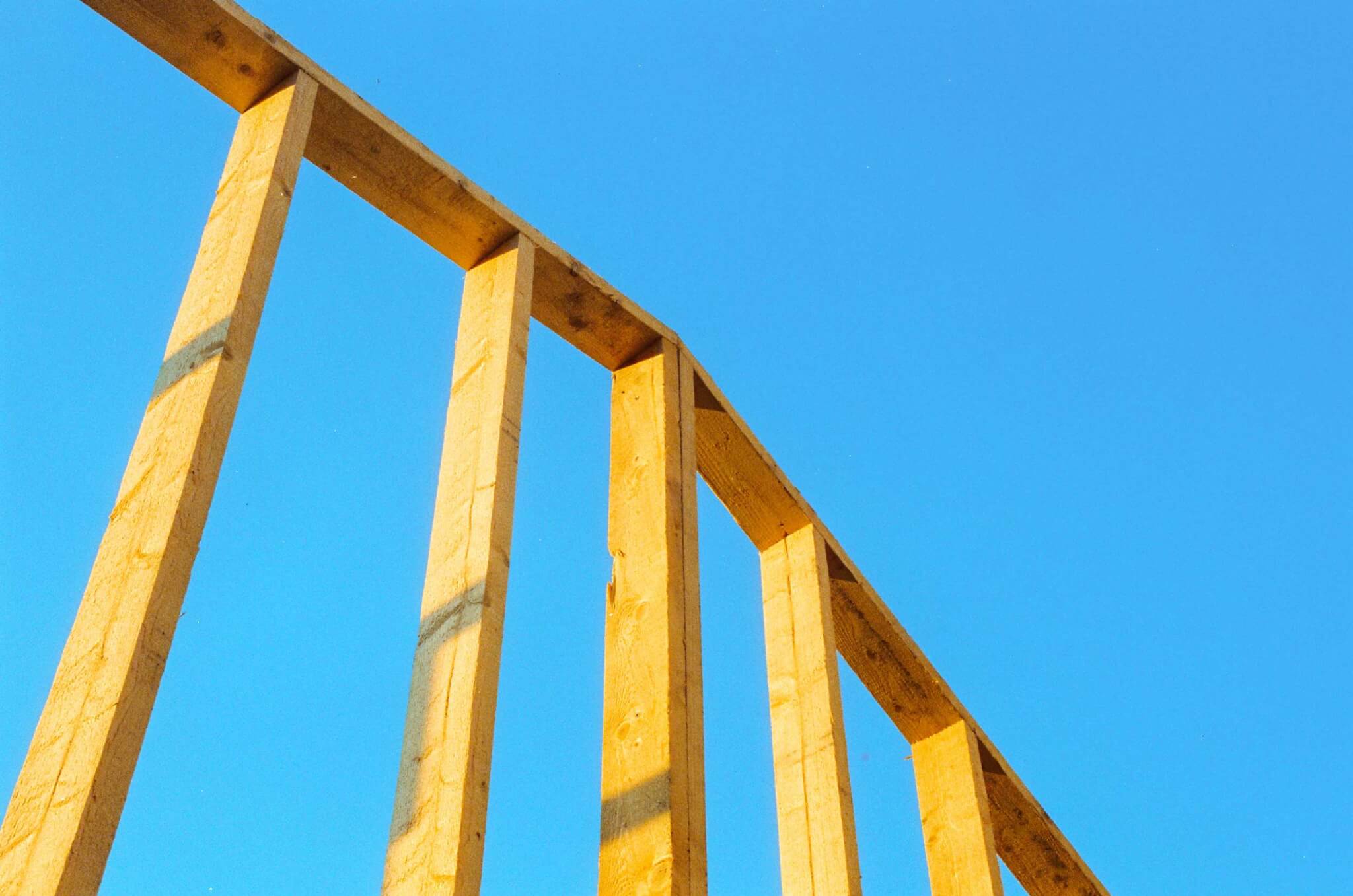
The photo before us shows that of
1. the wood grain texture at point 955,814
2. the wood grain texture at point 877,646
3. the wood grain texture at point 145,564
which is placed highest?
the wood grain texture at point 877,646

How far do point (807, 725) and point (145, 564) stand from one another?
1901mm

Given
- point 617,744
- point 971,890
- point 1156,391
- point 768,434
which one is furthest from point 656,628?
point 1156,391

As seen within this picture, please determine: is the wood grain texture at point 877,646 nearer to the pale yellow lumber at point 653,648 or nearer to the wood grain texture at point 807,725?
the wood grain texture at point 807,725

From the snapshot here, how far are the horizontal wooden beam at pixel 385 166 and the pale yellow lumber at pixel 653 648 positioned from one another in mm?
169

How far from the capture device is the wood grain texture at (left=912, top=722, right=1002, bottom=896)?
3994 mm

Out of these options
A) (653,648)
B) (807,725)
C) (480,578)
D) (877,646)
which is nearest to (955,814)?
(877,646)

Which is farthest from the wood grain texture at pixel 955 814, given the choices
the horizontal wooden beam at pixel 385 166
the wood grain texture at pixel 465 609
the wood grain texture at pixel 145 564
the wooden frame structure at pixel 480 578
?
the wood grain texture at pixel 145 564

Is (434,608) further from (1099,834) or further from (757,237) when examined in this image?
(1099,834)

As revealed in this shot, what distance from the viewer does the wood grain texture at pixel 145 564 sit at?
1813mm

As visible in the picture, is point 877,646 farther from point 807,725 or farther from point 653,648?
point 653,648

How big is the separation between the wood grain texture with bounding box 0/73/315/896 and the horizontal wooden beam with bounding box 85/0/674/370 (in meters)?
0.22

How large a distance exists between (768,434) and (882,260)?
92.8 inches

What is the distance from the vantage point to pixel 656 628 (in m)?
3.09

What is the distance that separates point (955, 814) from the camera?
419cm
